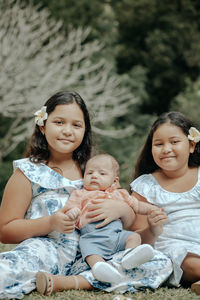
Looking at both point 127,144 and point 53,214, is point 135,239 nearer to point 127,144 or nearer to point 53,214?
point 53,214

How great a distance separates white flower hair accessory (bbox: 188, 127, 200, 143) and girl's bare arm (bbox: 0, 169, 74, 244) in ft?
3.83

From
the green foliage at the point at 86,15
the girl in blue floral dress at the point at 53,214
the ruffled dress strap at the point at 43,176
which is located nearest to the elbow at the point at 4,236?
the girl in blue floral dress at the point at 53,214

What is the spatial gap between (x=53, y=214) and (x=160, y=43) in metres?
13.6

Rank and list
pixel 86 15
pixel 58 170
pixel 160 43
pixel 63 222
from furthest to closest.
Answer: pixel 160 43, pixel 86 15, pixel 58 170, pixel 63 222

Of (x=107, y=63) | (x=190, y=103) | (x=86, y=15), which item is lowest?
(x=190, y=103)

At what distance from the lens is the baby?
2.45 meters

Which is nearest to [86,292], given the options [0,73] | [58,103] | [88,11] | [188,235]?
[188,235]

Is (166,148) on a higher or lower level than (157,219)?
higher

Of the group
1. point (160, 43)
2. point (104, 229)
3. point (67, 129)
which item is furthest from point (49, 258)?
point (160, 43)

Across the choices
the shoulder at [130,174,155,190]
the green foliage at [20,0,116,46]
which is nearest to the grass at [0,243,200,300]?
the shoulder at [130,174,155,190]

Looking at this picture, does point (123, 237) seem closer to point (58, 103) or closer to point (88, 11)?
point (58, 103)

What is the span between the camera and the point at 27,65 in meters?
10.4

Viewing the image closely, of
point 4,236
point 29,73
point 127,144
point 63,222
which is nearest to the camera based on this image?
point 63,222

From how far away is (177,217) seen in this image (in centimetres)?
304
